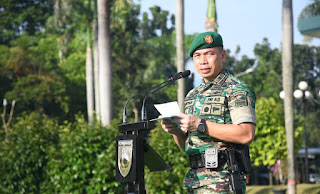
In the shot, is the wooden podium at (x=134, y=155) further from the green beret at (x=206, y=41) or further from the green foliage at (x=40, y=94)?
the green foliage at (x=40, y=94)

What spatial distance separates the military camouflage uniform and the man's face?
0.05 meters

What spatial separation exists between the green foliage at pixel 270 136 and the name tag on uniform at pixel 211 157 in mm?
14913

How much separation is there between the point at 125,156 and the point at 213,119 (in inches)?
22.4

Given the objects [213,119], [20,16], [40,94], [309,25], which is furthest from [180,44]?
[20,16]

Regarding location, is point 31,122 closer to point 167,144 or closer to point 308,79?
point 167,144

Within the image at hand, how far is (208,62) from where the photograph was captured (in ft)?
11.2

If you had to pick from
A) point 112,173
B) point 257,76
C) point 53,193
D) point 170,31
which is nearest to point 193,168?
point 112,173

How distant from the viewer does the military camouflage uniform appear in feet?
10.6

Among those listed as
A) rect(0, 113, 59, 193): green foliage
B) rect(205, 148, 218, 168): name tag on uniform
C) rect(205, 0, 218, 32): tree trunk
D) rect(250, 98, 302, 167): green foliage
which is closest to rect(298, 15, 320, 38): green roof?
rect(250, 98, 302, 167): green foliage

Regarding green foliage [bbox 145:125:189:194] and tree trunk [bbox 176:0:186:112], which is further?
tree trunk [bbox 176:0:186:112]

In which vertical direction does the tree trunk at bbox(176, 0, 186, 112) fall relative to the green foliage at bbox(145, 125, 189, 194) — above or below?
above

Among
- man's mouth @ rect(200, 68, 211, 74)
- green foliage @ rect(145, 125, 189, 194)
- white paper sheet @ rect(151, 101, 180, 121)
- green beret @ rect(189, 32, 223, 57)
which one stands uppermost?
green beret @ rect(189, 32, 223, 57)

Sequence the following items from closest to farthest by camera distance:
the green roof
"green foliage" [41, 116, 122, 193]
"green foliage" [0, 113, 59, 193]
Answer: "green foliage" [41, 116, 122, 193] → "green foliage" [0, 113, 59, 193] → the green roof

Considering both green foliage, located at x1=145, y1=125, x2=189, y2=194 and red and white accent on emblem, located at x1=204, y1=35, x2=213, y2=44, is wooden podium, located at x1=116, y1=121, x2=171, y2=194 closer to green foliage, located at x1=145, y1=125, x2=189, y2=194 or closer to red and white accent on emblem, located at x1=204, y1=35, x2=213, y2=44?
red and white accent on emblem, located at x1=204, y1=35, x2=213, y2=44
